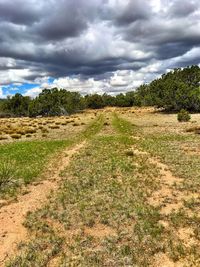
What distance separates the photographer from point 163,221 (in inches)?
486

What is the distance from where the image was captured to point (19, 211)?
46.1 ft

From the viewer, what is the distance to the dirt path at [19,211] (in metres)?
10.9

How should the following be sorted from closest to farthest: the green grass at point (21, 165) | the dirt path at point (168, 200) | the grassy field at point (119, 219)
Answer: the dirt path at point (168, 200), the grassy field at point (119, 219), the green grass at point (21, 165)

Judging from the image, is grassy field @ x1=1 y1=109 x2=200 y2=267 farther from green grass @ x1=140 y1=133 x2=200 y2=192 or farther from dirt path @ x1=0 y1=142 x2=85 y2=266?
dirt path @ x1=0 y1=142 x2=85 y2=266

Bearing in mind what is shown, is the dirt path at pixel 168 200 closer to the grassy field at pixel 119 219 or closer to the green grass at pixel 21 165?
the grassy field at pixel 119 219

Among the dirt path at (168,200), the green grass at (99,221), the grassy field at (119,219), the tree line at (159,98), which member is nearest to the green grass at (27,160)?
the grassy field at (119,219)

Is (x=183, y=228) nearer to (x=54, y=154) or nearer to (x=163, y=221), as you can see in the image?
(x=163, y=221)

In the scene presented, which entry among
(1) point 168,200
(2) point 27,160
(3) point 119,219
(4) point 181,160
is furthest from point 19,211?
(4) point 181,160

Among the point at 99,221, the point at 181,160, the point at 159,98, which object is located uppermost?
the point at 159,98

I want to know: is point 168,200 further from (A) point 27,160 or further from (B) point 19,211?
(A) point 27,160

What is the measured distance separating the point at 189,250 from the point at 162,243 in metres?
0.84

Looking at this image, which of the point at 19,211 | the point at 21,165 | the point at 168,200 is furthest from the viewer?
the point at 21,165

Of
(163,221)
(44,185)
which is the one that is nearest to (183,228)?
(163,221)

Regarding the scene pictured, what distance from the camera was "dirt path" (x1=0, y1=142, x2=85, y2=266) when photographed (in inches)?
430
